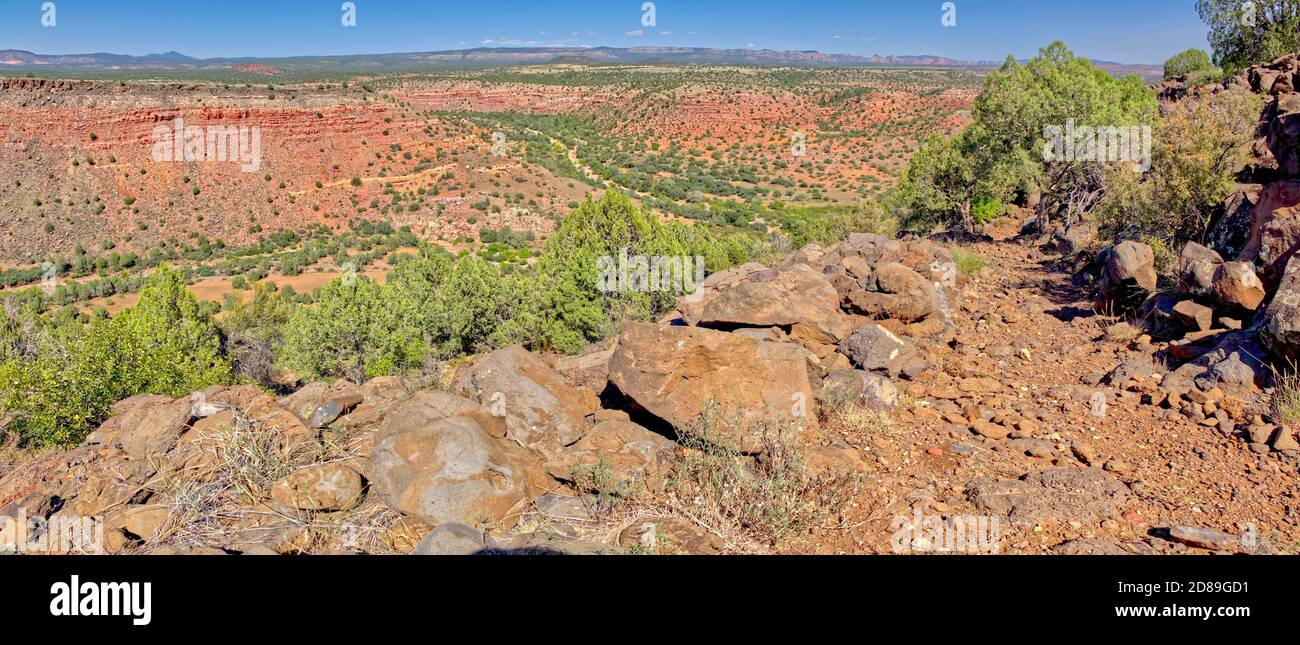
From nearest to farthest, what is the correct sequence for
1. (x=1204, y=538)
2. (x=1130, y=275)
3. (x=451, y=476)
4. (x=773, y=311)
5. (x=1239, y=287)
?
(x=1204, y=538)
(x=451, y=476)
(x=1239, y=287)
(x=773, y=311)
(x=1130, y=275)

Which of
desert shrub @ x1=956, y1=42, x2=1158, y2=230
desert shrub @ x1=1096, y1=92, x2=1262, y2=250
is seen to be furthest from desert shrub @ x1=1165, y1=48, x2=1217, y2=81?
desert shrub @ x1=1096, y1=92, x2=1262, y2=250

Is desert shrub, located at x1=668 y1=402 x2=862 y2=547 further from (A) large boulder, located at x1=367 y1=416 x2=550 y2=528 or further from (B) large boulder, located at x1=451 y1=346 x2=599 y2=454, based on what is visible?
(A) large boulder, located at x1=367 y1=416 x2=550 y2=528

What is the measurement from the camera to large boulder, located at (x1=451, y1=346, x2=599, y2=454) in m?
5.92

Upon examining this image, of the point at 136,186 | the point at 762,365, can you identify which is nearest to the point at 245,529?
the point at 762,365

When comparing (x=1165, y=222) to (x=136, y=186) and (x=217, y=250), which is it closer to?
(x=217, y=250)

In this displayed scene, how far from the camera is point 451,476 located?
16.0 feet

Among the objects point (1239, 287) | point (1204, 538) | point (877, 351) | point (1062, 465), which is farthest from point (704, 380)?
point (1239, 287)

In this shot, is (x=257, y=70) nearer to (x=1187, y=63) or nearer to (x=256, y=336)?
(x=256, y=336)

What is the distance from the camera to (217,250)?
33.1 m

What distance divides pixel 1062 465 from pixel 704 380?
→ 298 centimetres

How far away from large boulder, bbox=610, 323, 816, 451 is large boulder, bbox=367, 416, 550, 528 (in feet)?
4.32

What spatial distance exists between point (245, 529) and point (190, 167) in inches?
1568

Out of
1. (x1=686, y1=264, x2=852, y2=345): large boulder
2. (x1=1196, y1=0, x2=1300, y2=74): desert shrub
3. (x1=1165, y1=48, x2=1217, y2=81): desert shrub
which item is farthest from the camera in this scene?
(x1=1165, y1=48, x2=1217, y2=81): desert shrub
